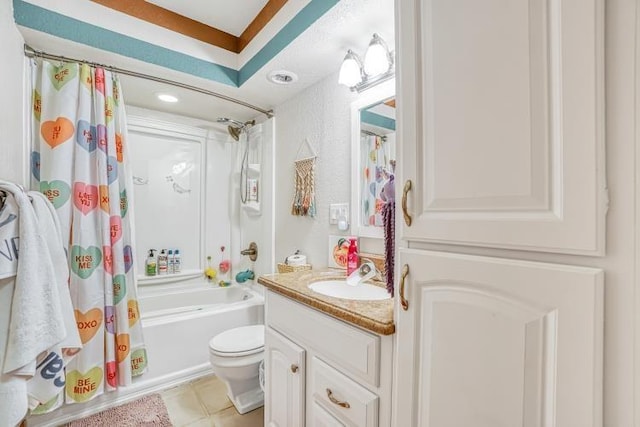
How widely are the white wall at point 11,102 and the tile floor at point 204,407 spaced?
1552mm

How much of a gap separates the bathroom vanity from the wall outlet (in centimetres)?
52

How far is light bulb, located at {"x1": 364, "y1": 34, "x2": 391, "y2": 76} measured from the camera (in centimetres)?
140

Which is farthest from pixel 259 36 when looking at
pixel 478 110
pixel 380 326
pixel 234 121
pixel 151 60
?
pixel 380 326

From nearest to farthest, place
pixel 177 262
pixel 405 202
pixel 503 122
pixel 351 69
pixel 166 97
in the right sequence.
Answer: pixel 503 122 < pixel 405 202 < pixel 351 69 < pixel 166 97 < pixel 177 262

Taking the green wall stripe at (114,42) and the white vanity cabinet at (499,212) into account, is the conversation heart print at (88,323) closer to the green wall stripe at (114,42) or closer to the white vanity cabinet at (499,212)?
the green wall stripe at (114,42)

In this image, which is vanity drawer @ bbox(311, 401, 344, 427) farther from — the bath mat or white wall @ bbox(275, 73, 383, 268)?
the bath mat

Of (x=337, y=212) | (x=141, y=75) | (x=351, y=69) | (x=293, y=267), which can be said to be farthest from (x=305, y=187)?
(x=141, y=75)

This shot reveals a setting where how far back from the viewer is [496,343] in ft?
1.93

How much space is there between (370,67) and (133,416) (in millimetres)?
2396

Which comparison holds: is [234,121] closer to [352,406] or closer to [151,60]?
[151,60]

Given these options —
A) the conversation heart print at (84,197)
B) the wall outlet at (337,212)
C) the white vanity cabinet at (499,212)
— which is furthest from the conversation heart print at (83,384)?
the white vanity cabinet at (499,212)

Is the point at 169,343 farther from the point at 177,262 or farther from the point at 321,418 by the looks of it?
the point at 321,418

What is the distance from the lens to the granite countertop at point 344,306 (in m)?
0.83

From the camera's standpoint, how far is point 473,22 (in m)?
0.62
